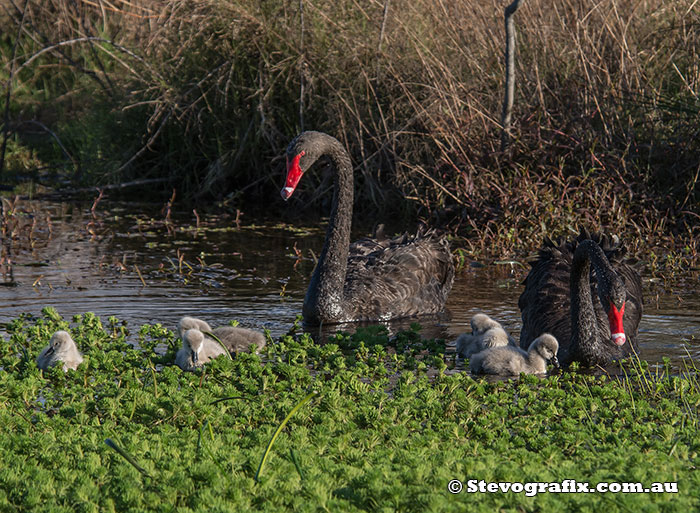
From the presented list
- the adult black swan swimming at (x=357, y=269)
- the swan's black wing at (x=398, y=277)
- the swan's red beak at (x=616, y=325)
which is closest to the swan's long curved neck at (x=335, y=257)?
the adult black swan swimming at (x=357, y=269)

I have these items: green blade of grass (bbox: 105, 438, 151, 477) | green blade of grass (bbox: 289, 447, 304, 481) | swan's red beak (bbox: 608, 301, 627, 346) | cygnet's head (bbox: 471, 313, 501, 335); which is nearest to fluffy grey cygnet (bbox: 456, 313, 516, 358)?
cygnet's head (bbox: 471, 313, 501, 335)

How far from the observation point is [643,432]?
4906mm

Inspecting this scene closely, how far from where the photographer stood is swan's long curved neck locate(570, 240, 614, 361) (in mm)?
6281

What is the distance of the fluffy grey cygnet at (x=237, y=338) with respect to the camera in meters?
6.57

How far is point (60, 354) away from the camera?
19.5 feet

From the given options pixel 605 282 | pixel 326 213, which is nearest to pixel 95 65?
pixel 326 213

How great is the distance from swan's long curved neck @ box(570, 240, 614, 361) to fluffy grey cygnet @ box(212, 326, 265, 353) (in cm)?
188

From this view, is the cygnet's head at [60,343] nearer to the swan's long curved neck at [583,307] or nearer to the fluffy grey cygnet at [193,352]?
the fluffy grey cygnet at [193,352]

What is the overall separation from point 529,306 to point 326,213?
17.8ft

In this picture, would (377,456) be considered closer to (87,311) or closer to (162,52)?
(87,311)

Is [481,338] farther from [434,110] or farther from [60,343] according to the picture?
[434,110]

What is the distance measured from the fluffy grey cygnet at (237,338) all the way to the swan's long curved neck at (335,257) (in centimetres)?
101

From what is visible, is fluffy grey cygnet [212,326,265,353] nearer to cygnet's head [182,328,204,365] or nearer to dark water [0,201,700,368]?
cygnet's head [182,328,204,365]

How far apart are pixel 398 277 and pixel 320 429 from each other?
11.2ft
